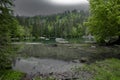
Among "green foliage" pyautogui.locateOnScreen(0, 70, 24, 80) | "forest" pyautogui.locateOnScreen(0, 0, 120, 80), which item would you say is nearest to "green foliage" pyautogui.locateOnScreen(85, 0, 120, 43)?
"forest" pyautogui.locateOnScreen(0, 0, 120, 80)

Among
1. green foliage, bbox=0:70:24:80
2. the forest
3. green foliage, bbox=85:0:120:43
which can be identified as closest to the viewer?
green foliage, bbox=0:70:24:80

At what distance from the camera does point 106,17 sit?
37375 millimetres

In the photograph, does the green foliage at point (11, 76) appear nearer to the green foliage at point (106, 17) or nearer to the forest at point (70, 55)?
the forest at point (70, 55)

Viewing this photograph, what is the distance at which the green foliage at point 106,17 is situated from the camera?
3384cm

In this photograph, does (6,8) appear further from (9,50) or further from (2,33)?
(9,50)

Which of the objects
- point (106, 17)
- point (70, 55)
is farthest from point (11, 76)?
point (106, 17)

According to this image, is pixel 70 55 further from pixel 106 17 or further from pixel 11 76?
pixel 11 76

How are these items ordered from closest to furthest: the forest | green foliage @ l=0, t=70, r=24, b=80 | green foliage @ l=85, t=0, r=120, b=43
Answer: green foliage @ l=0, t=70, r=24, b=80 → the forest → green foliage @ l=85, t=0, r=120, b=43

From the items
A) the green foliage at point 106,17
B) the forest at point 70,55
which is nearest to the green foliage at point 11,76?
the forest at point 70,55

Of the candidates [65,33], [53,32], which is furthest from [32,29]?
[65,33]

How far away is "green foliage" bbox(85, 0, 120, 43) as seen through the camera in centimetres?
3384

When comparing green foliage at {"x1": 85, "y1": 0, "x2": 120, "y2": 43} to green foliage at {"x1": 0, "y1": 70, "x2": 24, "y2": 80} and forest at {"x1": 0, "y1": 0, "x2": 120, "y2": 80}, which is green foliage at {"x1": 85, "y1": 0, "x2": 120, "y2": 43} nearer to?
forest at {"x1": 0, "y1": 0, "x2": 120, "y2": 80}

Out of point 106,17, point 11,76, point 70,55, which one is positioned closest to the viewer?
point 11,76

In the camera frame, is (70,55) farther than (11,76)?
Yes
